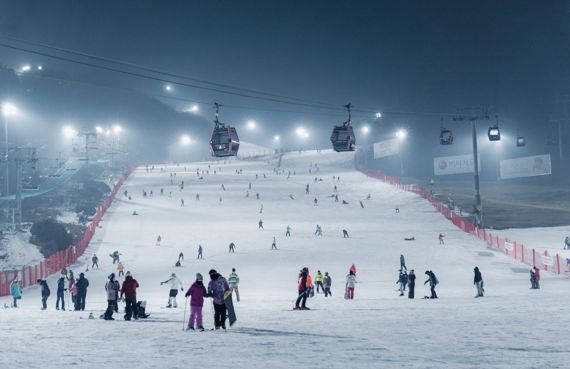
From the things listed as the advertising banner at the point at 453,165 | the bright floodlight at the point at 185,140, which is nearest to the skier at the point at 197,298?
the advertising banner at the point at 453,165

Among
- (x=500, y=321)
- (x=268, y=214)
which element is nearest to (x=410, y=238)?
(x=268, y=214)

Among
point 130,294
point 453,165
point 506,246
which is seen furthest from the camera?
point 453,165

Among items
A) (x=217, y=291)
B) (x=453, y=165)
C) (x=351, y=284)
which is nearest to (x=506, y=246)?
(x=351, y=284)

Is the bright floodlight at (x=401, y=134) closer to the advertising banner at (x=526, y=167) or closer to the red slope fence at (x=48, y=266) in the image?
the advertising banner at (x=526, y=167)

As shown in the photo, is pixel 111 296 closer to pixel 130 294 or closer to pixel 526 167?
pixel 130 294

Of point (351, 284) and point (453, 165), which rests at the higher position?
point (453, 165)

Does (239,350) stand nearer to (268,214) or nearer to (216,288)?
(216,288)

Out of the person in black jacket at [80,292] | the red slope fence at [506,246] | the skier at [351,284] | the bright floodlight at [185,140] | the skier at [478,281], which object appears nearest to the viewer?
the person in black jacket at [80,292]
